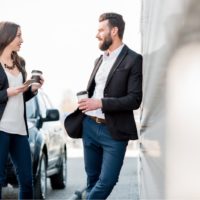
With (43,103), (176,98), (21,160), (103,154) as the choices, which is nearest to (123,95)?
(103,154)

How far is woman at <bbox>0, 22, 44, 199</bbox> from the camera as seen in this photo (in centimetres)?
625

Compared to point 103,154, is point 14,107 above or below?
above

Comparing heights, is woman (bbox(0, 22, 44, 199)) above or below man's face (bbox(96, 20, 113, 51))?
below

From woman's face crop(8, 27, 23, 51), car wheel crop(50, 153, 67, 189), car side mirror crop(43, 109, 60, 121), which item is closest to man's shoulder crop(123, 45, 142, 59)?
woman's face crop(8, 27, 23, 51)

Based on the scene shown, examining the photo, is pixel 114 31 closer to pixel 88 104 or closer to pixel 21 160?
pixel 88 104

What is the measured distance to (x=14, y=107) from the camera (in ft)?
20.8

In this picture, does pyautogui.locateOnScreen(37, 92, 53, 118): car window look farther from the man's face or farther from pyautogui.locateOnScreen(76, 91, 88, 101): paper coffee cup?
pyautogui.locateOnScreen(76, 91, 88, 101): paper coffee cup

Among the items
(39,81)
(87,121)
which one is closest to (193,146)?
(87,121)

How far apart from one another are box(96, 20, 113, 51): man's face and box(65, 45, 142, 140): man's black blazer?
6.3 inches

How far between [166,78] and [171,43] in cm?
27

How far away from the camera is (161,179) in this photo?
3.82 m

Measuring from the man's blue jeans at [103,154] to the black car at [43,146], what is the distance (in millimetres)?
3476

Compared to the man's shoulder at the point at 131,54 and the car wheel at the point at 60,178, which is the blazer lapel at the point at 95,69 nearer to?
the man's shoulder at the point at 131,54

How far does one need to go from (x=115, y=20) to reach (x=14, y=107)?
112 cm
